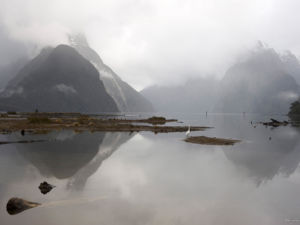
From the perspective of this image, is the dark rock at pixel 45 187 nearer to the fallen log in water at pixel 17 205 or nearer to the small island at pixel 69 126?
the fallen log in water at pixel 17 205

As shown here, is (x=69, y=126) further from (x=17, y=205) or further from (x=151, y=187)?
(x=17, y=205)

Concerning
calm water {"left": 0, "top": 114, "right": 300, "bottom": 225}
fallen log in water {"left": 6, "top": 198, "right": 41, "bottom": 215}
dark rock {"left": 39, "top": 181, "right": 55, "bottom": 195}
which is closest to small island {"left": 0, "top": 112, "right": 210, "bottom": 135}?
calm water {"left": 0, "top": 114, "right": 300, "bottom": 225}

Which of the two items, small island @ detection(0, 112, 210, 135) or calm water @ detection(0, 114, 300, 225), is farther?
small island @ detection(0, 112, 210, 135)

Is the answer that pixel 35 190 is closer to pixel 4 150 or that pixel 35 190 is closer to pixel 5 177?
pixel 5 177

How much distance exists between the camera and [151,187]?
803 inches

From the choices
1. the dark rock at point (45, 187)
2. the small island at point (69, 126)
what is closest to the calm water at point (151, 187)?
the dark rock at point (45, 187)

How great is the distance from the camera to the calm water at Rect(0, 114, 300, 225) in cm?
1472

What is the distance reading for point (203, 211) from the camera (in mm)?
15727

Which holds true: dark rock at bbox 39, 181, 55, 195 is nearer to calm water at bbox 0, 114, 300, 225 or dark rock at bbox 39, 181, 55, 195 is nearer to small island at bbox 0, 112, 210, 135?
calm water at bbox 0, 114, 300, 225

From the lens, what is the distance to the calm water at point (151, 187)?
14.7 m

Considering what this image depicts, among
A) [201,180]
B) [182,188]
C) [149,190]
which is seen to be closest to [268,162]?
[201,180]

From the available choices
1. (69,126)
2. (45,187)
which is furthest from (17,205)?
(69,126)

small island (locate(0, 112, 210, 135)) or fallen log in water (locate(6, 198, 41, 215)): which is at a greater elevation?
small island (locate(0, 112, 210, 135))

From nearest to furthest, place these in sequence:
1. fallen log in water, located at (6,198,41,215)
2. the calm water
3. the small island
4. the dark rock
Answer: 1. the calm water
2. fallen log in water, located at (6,198,41,215)
3. the dark rock
4. the small island
